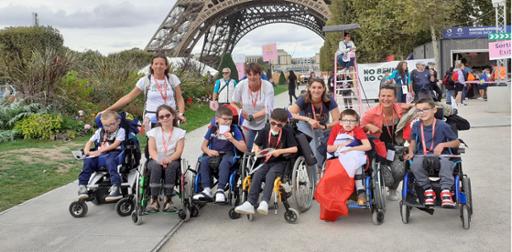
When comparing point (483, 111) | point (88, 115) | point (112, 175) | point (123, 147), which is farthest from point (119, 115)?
point (483, 111)

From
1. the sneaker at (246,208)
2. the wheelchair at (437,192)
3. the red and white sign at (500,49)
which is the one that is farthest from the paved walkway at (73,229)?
the red and white sign at (500,49)

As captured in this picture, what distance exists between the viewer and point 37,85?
1205 centimetres

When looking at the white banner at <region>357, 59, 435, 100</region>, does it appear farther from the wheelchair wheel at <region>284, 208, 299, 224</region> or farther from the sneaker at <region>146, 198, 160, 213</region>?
the sneaker at <region>146, 198, 160, 213</region>

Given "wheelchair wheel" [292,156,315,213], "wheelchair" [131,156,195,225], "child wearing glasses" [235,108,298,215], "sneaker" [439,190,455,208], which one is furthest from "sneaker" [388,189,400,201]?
"wheelchair" [131,156,195,225]

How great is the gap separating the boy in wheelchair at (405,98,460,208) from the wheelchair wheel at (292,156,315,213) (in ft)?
3.38

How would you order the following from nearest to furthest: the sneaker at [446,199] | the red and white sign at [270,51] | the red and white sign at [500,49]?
the sneaker at [446,199]
the red and white sign at [500,49]
the red and white sign at [270,51]

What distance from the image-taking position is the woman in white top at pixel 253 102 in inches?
223

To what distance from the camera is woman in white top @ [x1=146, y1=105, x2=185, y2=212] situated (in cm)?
481

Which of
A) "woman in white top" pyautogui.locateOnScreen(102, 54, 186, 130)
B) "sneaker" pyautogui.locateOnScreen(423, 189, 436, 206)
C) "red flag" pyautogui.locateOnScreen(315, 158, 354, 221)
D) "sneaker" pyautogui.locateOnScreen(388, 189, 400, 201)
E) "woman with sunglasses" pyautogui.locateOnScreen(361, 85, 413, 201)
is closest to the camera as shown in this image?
"sneaker" pyautogui.locateOnScreen(423, 189, 436, 206)

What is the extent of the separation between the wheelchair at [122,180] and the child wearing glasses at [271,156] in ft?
4.25

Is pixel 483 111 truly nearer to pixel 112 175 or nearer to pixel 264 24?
pixel 112 175

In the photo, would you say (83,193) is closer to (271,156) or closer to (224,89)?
(271,156)

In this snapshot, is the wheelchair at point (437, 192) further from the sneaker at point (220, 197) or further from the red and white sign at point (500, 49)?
the red and white sign at point (500, 49)

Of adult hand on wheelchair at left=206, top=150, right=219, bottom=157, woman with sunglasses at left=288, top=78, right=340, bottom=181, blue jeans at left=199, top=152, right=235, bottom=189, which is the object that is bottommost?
blue jeans at left=199, top=152, right=235, bottom=189
